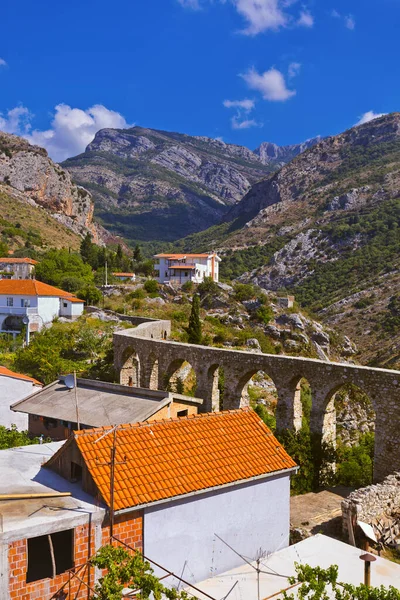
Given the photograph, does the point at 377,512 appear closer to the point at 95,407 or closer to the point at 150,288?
the point at 95,407

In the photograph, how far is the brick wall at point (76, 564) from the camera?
22.8 ft

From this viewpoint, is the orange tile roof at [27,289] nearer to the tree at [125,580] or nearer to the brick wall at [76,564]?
the brick wall at [76,564]

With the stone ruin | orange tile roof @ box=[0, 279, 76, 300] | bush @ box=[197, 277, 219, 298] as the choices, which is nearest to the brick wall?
the stone ruin

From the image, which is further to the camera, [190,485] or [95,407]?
[95,407]

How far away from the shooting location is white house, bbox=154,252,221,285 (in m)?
58.0

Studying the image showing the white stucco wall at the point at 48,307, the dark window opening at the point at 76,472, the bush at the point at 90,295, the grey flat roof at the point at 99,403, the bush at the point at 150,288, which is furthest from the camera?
the bush at the point at 150,288

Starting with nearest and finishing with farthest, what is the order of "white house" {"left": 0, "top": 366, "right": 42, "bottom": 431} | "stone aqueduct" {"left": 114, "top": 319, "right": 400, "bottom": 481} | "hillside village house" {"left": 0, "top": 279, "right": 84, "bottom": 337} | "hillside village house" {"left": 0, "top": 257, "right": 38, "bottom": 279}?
"stone aqueduct" {"left": 114, "top": 319, "right": 400, "bottom": 481} → "white house" {"left": 0, "top": 366, "right": 42, "bottom": 431} → "hillside village house" {"left": 0, "top": 279, "right": 84, "bottom": 337} → "hillside village house" {"left": 0, "top": 257, "right": 38, "bottom": 279}

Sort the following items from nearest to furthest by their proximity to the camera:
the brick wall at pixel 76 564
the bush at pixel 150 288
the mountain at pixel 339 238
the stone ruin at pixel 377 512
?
1. the brick wall at pixel 76 564
2. the stone ruin at pixel 377 512
3. the bush at pixel 150 288
4. the mountain at pixel 339 238

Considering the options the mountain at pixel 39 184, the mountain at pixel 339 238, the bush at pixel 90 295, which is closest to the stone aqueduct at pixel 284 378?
the bush at pixel 90 295

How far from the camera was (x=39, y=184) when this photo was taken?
325 ft

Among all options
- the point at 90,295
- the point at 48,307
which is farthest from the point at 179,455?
the point at 90,295

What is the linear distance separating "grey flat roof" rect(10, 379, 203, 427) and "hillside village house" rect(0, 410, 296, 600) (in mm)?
4408

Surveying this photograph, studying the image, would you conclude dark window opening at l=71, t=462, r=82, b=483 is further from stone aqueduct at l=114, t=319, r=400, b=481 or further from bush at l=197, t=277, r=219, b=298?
bush at l=197, t=277, r=219, b=298

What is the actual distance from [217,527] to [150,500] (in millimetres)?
1702
